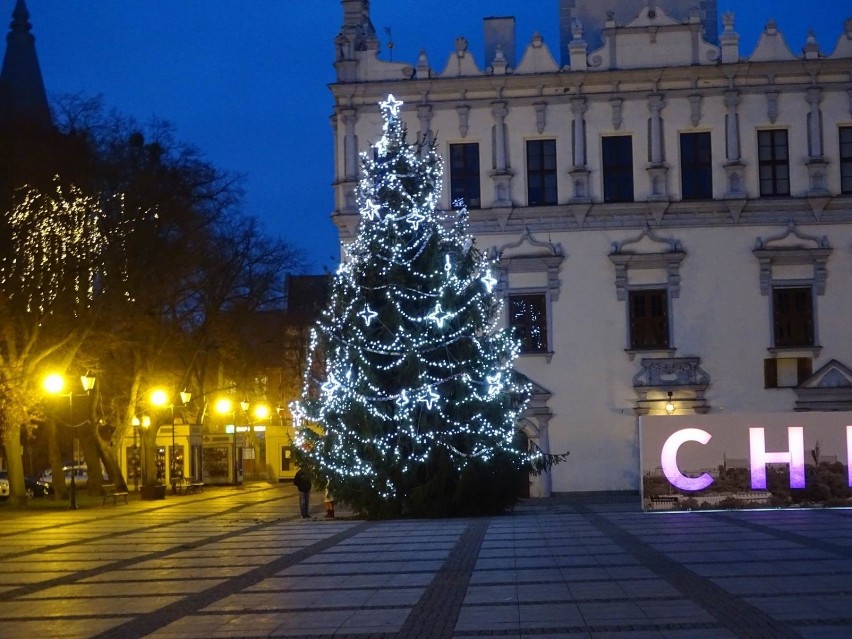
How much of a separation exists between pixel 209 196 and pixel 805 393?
2432 centimetres

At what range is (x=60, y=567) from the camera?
23094 mm

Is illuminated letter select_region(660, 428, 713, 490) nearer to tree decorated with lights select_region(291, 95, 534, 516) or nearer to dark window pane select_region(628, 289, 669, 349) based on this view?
tree decorated with lights select_region(291, 95, 534, 516)

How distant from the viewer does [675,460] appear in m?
32.2

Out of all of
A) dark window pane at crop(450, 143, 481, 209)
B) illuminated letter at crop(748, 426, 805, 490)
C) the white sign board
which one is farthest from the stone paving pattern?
dark window pane at crop(450, 143, 481, 209)

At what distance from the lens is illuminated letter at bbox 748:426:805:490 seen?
31984mm

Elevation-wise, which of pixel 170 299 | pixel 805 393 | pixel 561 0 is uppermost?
pixel 561 0

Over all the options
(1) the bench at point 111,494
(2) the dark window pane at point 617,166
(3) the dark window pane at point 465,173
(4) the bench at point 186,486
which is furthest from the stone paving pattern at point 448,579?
(4) the bench at point 186,486

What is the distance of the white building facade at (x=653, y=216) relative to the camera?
45812 millimetres

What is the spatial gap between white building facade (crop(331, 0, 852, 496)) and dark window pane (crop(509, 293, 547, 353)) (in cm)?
5

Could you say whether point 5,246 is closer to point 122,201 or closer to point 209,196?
point 122,201

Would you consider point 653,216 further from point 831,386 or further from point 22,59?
point 22,59

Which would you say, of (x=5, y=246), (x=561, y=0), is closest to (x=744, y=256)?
(x=561, y=0)

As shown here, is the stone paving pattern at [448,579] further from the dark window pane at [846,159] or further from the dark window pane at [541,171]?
the dark window pane at [846,159]

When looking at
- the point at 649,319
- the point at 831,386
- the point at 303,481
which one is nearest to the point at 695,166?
→ the point at 649,319
